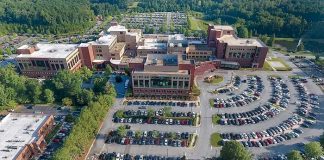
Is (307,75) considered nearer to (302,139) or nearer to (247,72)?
(247,72)

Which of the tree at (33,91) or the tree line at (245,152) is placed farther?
the tree at (33,91)

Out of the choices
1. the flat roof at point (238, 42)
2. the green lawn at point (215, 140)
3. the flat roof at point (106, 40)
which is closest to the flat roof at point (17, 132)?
the green lawn at point (215, 140)

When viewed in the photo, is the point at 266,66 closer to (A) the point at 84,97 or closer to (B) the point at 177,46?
(B) the point at 177,46

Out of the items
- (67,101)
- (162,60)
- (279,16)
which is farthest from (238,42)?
(279,16)

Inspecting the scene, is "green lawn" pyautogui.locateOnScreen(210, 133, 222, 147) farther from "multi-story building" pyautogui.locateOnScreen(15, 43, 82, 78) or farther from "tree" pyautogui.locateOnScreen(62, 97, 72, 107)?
"multi-story building" pyautogui.locateOnScreen(15, 43, 82, 78)

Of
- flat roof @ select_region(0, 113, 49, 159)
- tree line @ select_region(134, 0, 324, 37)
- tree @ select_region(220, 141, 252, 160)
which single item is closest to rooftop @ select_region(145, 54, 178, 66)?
tree @ select_region(220, 141, 252, 160)

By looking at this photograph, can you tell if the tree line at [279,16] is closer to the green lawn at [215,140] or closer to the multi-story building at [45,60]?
the green lawn at [215,140]

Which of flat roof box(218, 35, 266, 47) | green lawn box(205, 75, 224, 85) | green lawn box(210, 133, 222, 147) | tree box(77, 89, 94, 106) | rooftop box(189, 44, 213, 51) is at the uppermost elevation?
flat roof box(218, 35, 266, 47)
